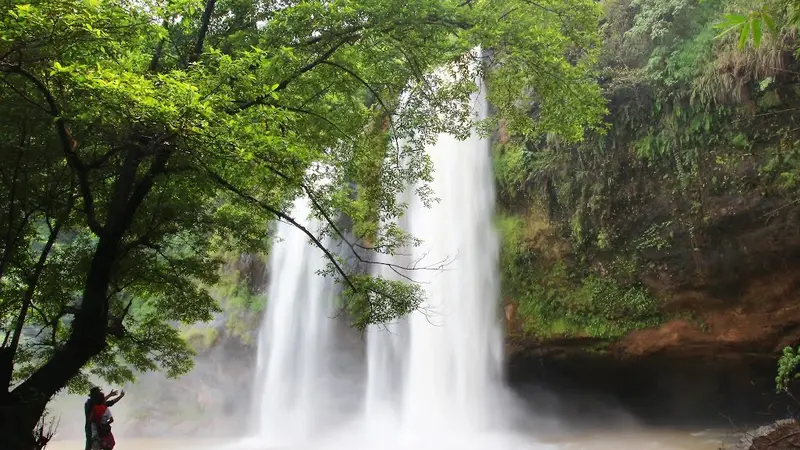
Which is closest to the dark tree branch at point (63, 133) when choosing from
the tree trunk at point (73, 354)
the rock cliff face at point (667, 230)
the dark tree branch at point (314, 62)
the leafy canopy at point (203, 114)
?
the leafy canopy at point (203, 114)

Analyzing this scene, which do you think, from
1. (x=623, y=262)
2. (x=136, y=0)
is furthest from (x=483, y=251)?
(x=136, y=0)

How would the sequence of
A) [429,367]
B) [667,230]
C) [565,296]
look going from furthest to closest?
[429,367] → [565,296] → [667,230]

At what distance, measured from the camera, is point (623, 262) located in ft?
35.4

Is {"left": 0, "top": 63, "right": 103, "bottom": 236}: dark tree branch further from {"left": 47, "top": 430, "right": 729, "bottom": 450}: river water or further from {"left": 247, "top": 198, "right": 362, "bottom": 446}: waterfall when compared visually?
{"left": 247, "top": 198, "right": 362, "bottom": 446}: waterfall

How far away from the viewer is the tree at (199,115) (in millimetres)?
4344

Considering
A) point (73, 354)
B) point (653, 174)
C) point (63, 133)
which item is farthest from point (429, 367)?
point (63, 133)

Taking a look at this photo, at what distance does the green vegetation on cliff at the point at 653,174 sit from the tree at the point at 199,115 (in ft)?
10.8

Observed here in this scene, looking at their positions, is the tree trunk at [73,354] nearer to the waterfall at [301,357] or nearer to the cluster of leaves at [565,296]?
the cluster of leaves at [565,296]

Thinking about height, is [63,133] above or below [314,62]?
below

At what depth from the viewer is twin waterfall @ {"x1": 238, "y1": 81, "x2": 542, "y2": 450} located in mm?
12992

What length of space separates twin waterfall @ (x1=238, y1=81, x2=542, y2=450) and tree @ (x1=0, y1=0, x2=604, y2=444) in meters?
3.49

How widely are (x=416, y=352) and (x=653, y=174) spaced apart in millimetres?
7322

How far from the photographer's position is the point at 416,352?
46.5 ft

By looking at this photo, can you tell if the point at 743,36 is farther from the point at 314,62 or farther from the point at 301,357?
the point at 301,357
